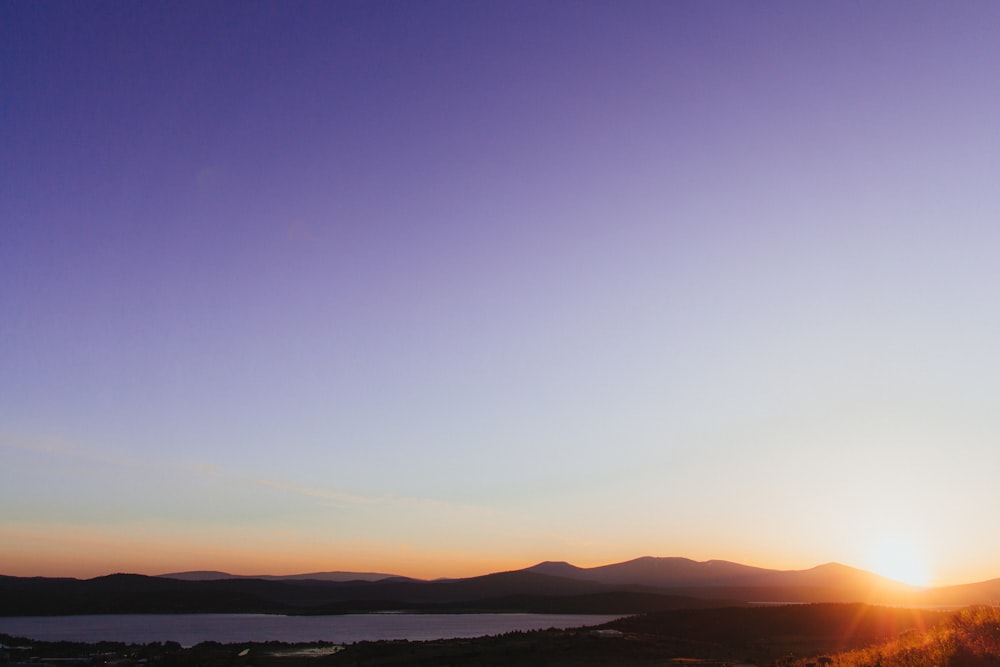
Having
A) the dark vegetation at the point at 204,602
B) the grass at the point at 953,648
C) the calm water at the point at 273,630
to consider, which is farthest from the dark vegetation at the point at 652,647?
the dark vegetation at the point at 204,602

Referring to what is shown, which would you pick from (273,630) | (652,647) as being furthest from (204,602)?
(652,647)

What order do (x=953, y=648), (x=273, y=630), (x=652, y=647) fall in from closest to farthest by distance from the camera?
(x=953, y=648)
(x=652, y=647)
(x=273, y=630)

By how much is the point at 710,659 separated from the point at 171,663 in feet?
89.9

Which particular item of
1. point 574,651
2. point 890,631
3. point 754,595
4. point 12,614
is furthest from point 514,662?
point 754,595

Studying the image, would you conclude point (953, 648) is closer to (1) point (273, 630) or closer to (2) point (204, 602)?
(1) point (273, 630)

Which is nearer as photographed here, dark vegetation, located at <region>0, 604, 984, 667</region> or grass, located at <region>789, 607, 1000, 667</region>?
grass, located at <region>789, 607, 1000, 667</region>

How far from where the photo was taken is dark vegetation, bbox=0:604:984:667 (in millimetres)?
34531

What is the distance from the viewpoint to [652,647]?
40375 mm

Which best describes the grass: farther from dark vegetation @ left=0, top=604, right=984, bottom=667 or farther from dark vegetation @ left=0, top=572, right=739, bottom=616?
dark vegetation @ left=0, top=572, right=739, bottom=616

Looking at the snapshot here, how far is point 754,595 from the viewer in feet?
497

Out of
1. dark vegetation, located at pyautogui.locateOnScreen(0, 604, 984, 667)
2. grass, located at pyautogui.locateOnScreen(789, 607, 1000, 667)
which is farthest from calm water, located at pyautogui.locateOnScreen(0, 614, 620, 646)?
grass, located at pyautogui.locateOnScreen(789, 607, 1000, 667)

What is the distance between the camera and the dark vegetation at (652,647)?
34531 mm

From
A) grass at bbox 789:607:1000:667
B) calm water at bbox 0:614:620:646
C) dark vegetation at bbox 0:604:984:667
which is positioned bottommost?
calm water at bbox 0:614:620:646

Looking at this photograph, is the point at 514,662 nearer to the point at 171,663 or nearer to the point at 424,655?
the point at 424,655
